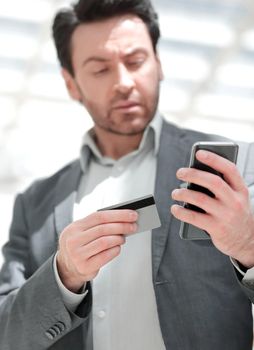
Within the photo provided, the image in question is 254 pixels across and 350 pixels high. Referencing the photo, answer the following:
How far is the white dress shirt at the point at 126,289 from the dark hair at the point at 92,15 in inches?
16.7

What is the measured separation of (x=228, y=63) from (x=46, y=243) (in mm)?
4057

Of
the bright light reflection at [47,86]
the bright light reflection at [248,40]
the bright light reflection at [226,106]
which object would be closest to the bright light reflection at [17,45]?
the bright light reflection at [47,86]

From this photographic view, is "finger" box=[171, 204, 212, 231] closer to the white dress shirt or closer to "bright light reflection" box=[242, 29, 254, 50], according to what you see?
the white dress shirt

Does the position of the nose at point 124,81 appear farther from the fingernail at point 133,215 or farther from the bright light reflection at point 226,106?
the bright light reflection at point 226,106

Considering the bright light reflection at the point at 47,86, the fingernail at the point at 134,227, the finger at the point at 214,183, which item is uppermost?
the finger at the point at 214,183

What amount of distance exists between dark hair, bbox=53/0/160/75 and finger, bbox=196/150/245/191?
0.95 meters

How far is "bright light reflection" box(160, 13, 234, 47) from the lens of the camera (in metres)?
4.62

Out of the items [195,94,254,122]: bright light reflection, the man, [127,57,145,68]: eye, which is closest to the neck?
the man

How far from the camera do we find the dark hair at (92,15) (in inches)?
77.3

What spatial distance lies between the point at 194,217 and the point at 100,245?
0.23m

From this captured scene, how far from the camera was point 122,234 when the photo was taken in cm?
128

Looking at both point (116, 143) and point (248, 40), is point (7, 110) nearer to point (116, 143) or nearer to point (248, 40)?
point (248, 40)

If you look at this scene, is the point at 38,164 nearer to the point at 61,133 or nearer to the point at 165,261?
the point at 61,133

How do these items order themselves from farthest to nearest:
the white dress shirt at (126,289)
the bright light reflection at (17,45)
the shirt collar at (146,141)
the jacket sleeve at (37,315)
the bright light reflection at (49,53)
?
1. the bright light reflection at (49,53)
2. the bright light reflection at (17,45)
3. the shirt collar at (146,141)
4. the white dress shirt at (126,289)
5. the jacket sleeve at (37,315)
